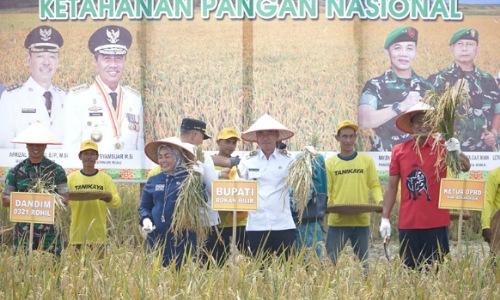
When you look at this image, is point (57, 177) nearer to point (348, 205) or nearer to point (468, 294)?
point (348, 205)

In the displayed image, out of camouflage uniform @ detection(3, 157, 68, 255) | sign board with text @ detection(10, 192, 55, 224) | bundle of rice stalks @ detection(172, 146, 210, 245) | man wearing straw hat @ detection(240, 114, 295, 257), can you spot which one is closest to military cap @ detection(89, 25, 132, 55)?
camouflage uniform @ detection(3, 157, 68, 255)

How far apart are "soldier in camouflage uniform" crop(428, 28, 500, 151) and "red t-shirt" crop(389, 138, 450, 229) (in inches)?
117

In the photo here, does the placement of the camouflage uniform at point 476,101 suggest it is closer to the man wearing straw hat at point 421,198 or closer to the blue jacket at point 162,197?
the man wearing straw hat at point 421,198

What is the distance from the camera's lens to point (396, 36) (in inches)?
425

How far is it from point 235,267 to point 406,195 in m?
1.91

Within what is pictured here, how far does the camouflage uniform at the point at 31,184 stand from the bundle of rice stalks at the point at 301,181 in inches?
66.7

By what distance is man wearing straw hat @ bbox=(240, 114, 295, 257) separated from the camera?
8008 millimetres

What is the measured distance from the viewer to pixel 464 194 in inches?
275

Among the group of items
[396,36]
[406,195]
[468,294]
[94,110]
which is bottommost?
[468,294]

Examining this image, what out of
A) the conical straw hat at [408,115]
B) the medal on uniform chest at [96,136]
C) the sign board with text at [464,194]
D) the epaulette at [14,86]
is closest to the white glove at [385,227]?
the conical straw hat at [408,115]

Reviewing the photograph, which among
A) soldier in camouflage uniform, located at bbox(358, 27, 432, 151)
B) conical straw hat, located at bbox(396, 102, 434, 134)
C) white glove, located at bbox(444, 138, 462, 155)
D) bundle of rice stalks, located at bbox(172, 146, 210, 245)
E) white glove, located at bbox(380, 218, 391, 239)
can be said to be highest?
soldier in camouflage uniform, located at bbox(358, 27, 432, 151)

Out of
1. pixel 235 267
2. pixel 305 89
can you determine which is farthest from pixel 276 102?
pixel 235 267

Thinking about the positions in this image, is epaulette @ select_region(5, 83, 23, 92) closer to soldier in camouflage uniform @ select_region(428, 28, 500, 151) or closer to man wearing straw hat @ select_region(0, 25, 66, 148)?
man wearing straw hat @ select_region(0, 25, 66, 148)

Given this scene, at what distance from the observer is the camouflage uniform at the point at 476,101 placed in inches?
422
